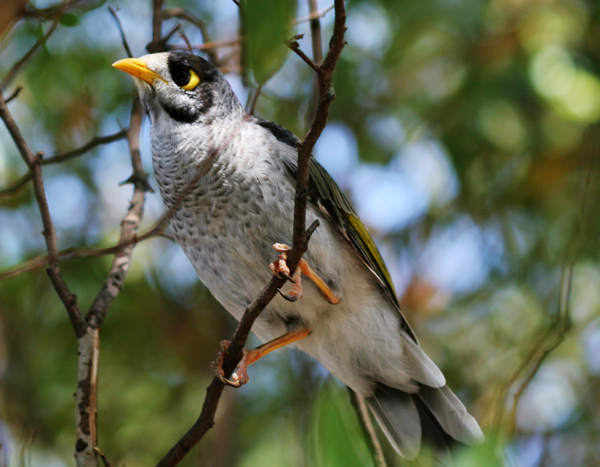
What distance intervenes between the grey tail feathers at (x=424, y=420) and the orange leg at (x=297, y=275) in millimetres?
764

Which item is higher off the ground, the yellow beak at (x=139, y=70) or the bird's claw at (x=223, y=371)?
the yellow beak at (x=139, y=70)

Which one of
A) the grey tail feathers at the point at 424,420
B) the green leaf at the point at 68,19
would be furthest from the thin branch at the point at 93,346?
the grey tail feathers at the point at 424,420

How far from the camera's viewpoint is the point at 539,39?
4.27m

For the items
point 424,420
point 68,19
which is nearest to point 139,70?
point 68,19

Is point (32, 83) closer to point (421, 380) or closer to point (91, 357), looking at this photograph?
point (91, 357)

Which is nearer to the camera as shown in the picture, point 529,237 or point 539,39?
point 539,39

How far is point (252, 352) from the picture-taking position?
309cm

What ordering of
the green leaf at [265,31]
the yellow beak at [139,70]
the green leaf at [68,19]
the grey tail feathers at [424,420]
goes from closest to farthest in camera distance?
1. the green leaf at [265,31]
2. the green leaf at [68,19]
3. the yellow beak at [139,70]
4. the grey tail feathers at [424,420]

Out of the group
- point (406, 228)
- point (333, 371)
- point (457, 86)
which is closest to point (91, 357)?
point (333, 371)

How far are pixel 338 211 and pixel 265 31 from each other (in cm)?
140

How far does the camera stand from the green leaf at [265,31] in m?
1.73

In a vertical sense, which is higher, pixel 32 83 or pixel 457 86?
pixel 32 83

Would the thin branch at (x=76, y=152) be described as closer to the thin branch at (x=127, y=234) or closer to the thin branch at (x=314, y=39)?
the thin branch at (x=127, y=234)

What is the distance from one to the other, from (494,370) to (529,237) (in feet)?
3.72
